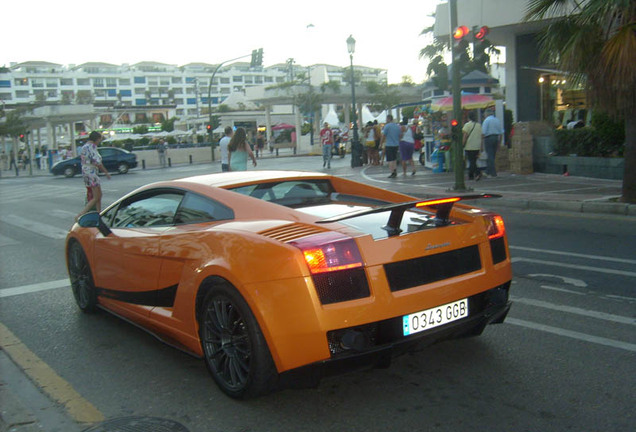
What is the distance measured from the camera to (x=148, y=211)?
486cm

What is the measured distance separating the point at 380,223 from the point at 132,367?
78.8 inches

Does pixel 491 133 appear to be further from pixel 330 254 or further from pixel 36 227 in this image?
pixel 330 254

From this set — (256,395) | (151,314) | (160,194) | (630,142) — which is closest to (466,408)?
(256,395)

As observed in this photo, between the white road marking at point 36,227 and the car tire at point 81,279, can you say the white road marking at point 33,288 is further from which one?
the white road marking at point 36,227

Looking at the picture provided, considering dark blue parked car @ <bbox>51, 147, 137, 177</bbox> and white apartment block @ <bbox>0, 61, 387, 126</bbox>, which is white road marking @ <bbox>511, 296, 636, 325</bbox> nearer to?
dark blue parked car @ <bbox>51, 147, 137, 177</bbox>

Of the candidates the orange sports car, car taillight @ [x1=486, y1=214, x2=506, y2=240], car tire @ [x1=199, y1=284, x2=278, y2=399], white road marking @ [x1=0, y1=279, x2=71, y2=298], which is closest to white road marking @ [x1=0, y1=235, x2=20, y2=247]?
white road marking @ [x1=0, y1=279, x2=71, y2=298]

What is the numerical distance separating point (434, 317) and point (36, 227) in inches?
416

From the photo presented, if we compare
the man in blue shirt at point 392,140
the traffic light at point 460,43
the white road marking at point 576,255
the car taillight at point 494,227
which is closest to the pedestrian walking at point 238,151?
the traffic light at point 460,43

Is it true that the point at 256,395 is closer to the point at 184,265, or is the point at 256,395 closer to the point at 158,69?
the point at 184,265

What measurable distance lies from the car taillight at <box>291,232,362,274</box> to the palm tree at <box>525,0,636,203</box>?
8.56 meters

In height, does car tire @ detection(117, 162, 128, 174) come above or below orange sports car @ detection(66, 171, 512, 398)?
above

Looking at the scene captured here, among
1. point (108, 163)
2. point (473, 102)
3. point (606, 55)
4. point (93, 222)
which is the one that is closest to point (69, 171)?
point (108, 163)

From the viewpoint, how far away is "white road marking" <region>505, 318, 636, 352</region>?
421 cm

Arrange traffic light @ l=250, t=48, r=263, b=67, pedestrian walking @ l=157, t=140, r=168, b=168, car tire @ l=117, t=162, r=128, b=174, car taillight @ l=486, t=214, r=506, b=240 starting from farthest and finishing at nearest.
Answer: pedestrian walking @ l=157, t=140, r=168, b=168, traffic light @ l=250, t=48, r=263, b=67, car tire @ l=117, t=162, r=128, b=174, car taillight @ l=486, t=214, r=506, b=240
